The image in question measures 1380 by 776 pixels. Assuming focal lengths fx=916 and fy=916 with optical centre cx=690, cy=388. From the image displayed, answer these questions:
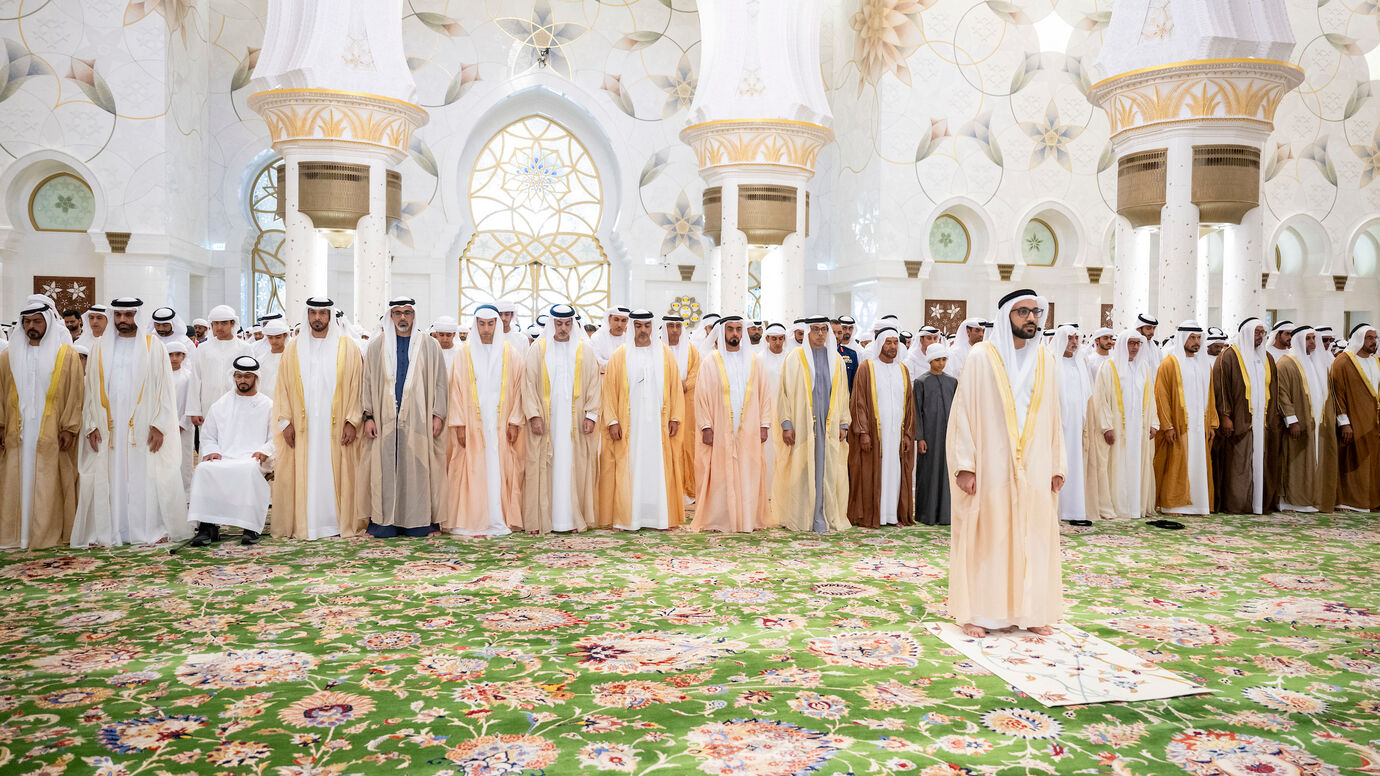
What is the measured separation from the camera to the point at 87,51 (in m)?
9.32

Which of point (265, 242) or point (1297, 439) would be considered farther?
point (265, 242)

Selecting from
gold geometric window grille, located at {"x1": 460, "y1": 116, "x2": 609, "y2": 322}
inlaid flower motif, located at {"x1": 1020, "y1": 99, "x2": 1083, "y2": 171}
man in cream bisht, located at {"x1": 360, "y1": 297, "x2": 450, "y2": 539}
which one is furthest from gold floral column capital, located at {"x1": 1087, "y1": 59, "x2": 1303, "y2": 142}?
gold geometric window grille, located at {"x1": 460, "y1": 116, "x2": 609, "y2": 322}

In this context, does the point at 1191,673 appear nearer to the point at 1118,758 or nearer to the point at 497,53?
the point at 1118,758

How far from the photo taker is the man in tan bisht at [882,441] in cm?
585

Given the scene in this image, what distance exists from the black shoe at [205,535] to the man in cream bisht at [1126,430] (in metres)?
5.51

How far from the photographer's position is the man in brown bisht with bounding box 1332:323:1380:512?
21.3 feet

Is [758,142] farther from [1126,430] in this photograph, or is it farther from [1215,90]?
[1126,430]

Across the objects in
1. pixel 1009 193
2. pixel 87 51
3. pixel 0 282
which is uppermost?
pixel 87 51

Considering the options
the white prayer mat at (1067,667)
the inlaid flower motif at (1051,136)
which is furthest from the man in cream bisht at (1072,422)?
the inlaid flower motif at (1051,136)

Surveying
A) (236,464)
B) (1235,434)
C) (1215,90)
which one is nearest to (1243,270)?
(1215,90)

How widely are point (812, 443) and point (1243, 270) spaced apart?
4.25 metres

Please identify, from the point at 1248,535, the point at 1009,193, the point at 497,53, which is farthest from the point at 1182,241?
the point at 497,53

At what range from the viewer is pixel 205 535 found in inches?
195

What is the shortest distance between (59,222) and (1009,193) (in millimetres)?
10929
